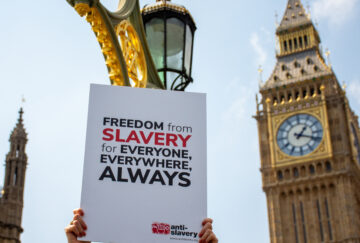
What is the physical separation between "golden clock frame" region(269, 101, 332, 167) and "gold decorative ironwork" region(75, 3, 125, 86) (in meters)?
51.3

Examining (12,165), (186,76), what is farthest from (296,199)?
(186,76)

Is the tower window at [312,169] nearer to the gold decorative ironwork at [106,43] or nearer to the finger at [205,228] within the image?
the gold decorative ironwork at [106,43]

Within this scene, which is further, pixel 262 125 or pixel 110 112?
pixel 262 125

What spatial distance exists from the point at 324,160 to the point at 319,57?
411 inches

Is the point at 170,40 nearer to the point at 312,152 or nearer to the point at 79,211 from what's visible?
the point at 79,211

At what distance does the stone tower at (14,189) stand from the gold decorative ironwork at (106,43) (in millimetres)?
38521

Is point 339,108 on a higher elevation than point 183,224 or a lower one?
higher

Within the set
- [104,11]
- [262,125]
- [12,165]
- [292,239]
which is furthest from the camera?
[262,125]

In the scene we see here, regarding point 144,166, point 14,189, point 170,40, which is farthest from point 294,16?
point 144,166

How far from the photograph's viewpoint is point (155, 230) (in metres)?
4.33

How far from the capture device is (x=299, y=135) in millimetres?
57156

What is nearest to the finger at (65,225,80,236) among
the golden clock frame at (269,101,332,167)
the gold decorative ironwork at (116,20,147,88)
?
the gold decorative ironwork at (116,20,147,88)

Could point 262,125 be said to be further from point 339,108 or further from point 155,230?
point 155,230

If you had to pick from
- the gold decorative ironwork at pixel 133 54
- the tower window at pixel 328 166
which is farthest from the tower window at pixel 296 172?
the gold decorative ironwork at pixel 133 54
